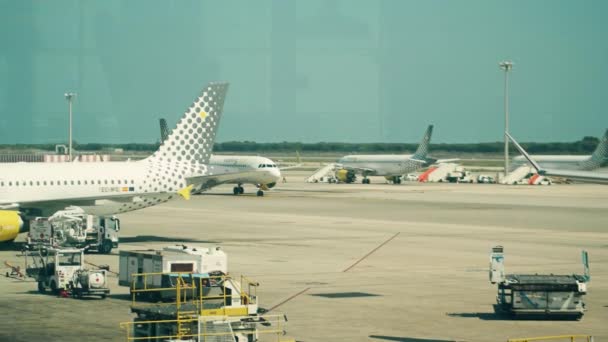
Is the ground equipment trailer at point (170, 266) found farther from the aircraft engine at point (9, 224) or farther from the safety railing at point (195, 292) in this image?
the aircraft engine at point (9, 224)

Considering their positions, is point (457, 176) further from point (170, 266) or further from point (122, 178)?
point (170, 266)

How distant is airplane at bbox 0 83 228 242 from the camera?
167 ft

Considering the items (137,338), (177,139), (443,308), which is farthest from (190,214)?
(137,338)

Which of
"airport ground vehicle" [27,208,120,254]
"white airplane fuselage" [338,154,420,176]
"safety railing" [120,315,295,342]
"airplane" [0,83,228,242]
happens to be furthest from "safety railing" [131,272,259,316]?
"white airplane fuselage" [338,154,420,176]

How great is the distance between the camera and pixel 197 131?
57.8 m

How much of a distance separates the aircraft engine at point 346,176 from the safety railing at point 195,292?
11480 cm

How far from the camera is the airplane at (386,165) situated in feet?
474

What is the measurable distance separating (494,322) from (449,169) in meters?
121

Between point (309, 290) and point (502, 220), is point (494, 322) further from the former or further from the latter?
point (502, 220)

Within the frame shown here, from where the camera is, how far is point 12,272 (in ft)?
135

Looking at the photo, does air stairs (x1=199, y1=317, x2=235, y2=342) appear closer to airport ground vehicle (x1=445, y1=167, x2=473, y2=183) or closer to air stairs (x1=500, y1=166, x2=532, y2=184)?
air stairs (x1=500, y1=166, x2=532, y2=184)

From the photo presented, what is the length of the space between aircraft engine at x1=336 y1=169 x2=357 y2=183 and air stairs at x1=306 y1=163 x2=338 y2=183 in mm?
1639

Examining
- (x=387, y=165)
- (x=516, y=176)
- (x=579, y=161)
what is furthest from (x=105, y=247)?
(x=579, y=161)

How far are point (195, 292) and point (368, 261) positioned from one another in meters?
19.8
